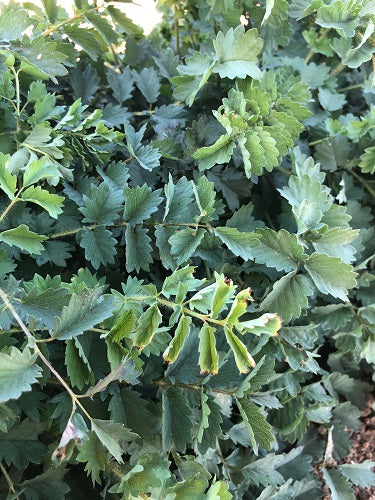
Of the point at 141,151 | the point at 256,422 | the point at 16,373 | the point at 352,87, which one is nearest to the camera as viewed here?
the point at 16,373

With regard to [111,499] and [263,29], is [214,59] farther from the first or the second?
[111,499]

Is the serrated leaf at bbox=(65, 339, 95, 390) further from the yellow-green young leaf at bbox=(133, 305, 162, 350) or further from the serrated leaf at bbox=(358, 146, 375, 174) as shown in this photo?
the serrated leaf at bbox=(358, 146, 375, 174)

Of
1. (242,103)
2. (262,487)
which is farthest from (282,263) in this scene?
(262,487)

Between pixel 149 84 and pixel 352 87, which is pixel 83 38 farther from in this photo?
pixel 352 87

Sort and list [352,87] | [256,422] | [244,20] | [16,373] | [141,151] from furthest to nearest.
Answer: [352,87] < [244,20] < [141,151] < [256,422] < [16,373]

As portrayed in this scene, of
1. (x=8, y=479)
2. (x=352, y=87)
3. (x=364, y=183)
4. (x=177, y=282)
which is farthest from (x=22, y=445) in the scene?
(x=352, y=87)

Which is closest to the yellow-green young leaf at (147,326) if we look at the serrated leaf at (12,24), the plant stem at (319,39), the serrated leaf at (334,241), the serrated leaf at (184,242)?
the serrated leaf at (184,242)

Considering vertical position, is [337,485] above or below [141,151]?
below
